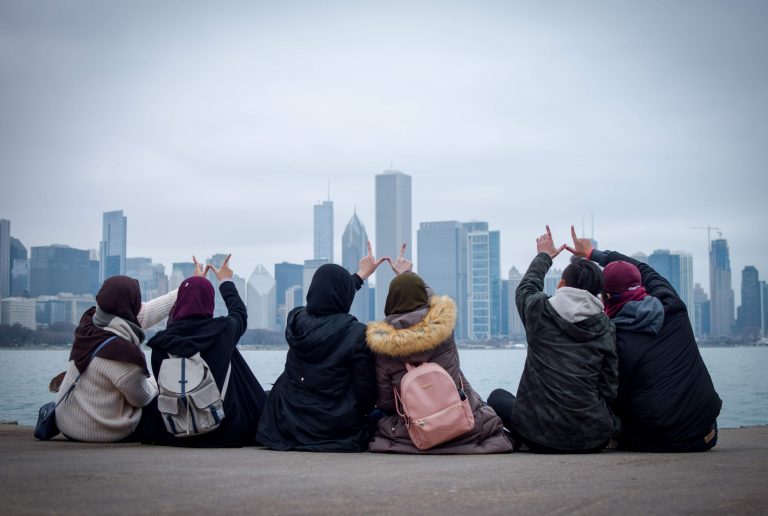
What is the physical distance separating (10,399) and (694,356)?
2265 cm

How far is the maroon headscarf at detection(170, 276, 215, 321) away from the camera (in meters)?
6.71

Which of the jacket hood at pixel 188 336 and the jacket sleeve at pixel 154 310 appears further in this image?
the jacket sleeve at pixel 154 310

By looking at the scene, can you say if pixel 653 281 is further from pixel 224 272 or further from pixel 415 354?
pixel 224 272

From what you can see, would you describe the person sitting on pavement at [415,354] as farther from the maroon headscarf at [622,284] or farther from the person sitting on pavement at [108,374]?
the person sitting on pavement at [108,374]

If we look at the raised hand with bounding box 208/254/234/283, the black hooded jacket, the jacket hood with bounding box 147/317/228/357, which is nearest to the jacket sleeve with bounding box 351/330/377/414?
the black hooded jacket

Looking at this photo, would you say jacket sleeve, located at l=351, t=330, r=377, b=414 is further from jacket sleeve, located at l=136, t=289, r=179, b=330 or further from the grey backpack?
jacket sleeve, located at l=136, t=289, r=179, b=330

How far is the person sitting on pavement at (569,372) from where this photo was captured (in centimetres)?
615

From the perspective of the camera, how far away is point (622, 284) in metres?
6.58

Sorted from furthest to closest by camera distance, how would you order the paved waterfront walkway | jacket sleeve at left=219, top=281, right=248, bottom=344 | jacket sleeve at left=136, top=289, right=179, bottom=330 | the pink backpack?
1. jacket sleeve at left=136, top=289, right=179, bottom=330
2. jacket sleeve at left=219, top=281, right=248, bottom=344
3. the pink backpack
4. the paved waterfront walkway

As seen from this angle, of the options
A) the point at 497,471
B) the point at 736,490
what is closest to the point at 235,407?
the point at 497,471

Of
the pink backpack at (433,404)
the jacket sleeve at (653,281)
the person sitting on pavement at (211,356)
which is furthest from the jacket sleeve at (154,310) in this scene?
the jacket sleeve at (653,281)

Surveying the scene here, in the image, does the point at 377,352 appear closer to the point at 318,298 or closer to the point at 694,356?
the point at 318,298

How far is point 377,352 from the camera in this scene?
249 inches

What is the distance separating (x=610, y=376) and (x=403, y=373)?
1.65 meters
